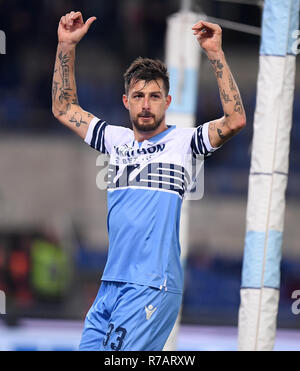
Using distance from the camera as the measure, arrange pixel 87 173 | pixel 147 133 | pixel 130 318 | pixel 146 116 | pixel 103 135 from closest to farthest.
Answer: pixel 130 318, pixel 146 116, pixel 147 133, pixel 103 135, pixel 87 173

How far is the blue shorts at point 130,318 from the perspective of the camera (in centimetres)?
415

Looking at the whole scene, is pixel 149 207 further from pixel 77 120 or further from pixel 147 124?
pixel 77 120

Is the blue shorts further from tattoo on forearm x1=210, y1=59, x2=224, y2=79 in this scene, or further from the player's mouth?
tattoo on forearm x1=210, y1=59, x2=224, y2=79

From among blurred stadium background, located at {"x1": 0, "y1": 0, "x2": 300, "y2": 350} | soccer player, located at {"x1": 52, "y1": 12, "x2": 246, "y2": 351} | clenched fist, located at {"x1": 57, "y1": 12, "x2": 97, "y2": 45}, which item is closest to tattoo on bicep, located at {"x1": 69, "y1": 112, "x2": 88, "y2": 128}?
soccer player, located at {"x1": 52, "y1": 12, "x2": 246, "y2": 351}

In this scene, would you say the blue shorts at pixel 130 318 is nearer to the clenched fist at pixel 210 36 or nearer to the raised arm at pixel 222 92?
the raised arm at pixel 222 92

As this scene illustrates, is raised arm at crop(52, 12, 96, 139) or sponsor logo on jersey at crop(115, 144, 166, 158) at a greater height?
raised arm at crop(52, 12, 96, 139)

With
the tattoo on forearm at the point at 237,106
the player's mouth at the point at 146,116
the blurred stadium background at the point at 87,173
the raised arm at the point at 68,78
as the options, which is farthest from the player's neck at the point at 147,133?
the blurred stadium background at the point at 87,173

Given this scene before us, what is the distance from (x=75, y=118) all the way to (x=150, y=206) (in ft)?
2.65

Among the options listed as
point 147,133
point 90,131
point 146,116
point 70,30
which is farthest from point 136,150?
point 70,30

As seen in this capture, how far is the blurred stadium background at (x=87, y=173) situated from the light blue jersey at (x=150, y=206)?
6.91 meters

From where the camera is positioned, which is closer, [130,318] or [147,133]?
[130,318]

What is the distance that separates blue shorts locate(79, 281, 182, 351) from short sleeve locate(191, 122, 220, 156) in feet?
2.60

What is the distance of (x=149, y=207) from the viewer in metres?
4.23

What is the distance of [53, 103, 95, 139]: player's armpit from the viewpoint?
4.64 meters
